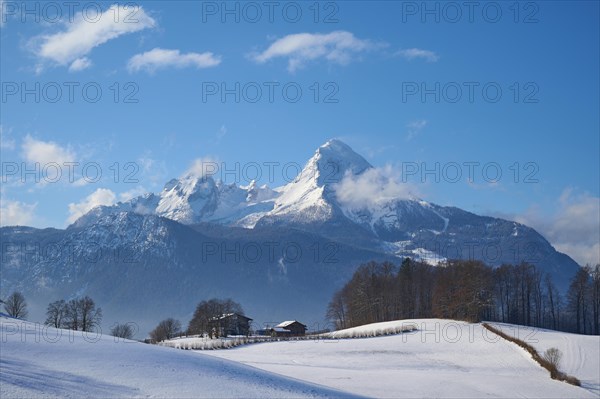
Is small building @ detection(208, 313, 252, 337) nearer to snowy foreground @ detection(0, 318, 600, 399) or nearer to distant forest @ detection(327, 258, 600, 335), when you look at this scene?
distant forest @ detection(327, 258, 600, 335)

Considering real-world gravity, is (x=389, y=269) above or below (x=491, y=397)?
above

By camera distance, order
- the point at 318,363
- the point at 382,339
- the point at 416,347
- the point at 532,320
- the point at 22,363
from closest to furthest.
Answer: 1. the point at 22,363
2. the point at 318,363
3. the point at 416,347
4. the point at 382,339
5. the point at 532,320

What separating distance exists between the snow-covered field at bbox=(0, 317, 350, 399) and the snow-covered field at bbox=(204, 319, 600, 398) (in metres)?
7.58

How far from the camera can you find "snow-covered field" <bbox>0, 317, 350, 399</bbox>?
106 feet

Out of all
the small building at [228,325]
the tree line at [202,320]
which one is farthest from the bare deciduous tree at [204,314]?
the small building at [228,325]

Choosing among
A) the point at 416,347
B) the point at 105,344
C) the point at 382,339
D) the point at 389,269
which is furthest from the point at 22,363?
the point at 389,269

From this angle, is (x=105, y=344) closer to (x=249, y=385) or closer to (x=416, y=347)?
(x=249, y=385)

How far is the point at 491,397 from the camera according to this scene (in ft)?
150

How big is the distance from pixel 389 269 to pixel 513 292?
25418 millimetres

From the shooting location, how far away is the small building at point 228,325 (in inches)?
4177

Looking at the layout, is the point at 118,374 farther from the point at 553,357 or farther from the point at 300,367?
the point at 553,357

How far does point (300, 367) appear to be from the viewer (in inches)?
2194

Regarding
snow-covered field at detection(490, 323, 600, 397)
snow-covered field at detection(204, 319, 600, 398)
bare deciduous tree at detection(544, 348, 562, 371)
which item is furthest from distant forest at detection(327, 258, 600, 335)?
bare deciduous tree at detection(544, 348, 562, 371)

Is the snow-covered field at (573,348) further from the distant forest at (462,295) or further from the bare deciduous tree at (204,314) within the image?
the bare deciduous tree at (204,314)
